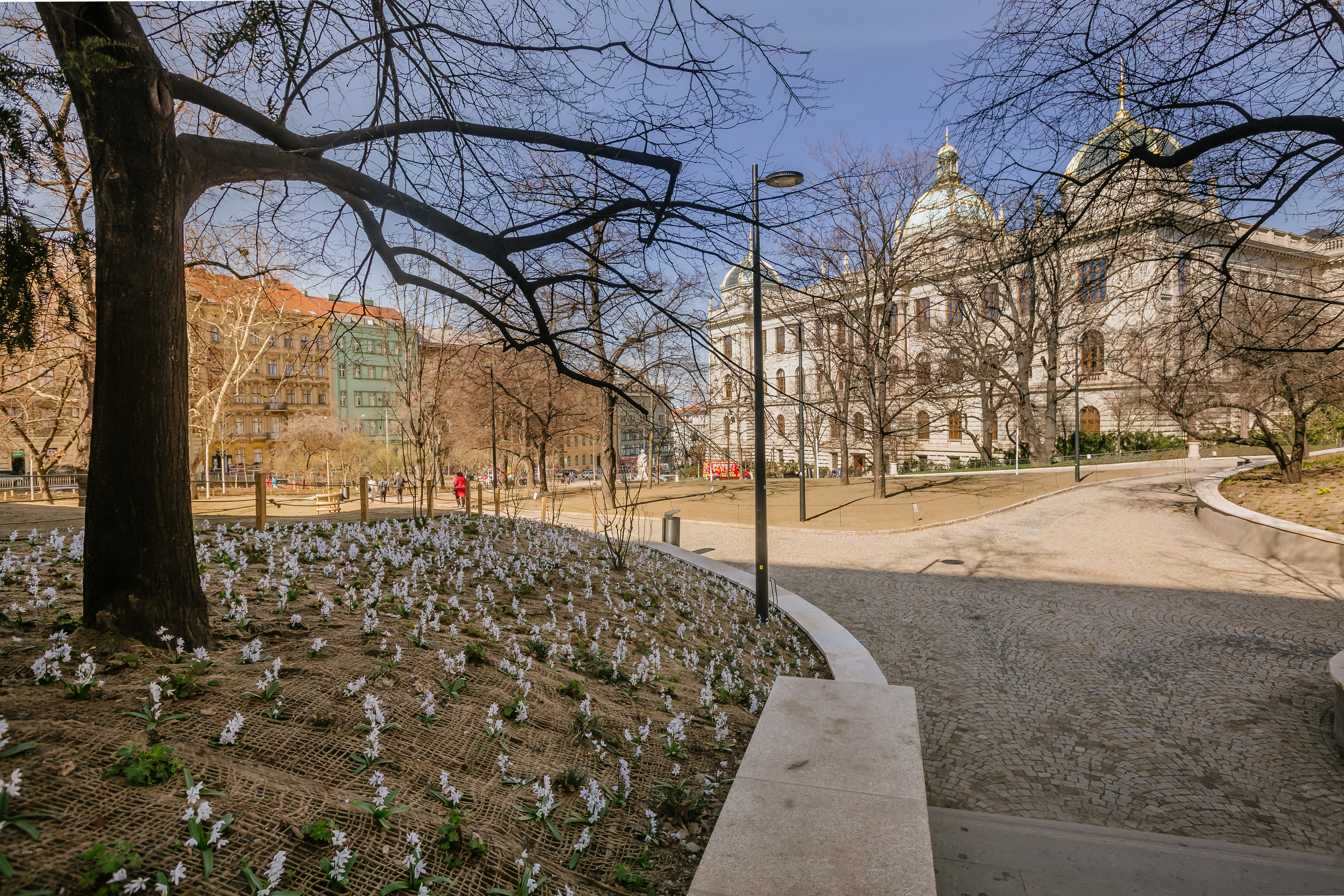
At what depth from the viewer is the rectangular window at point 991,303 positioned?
33.7 m

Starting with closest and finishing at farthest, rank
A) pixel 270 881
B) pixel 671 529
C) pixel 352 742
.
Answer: pixel 270 881 < pixel 352 742 < pixel 671 529

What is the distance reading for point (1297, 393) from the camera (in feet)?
53.3

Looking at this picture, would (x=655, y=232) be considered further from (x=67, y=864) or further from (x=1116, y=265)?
(x=1116, y=265)

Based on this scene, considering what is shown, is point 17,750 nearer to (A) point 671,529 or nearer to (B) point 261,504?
(B) point 261,504

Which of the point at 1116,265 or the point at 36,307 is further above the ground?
the point at 1116,265

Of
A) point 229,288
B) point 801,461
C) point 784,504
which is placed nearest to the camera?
point 801,461

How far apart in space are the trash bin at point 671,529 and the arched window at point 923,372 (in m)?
18.3

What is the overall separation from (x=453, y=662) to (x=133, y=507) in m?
2.06

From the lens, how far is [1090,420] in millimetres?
45969

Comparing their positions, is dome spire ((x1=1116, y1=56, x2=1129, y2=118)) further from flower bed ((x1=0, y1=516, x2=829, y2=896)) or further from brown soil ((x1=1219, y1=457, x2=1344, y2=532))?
brown soil ((x1=1219, y1=457, x2=1344, y2=532))

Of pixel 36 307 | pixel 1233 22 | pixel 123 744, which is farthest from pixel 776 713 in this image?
pixel 1233 22

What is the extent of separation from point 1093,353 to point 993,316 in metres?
6.10

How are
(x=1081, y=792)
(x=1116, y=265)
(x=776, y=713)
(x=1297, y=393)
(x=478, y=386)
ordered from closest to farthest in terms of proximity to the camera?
1. (x=776, y=713)
2. (x=1081, y=792)
3. (x=1116, y=265)
4. (x=1297, y=393)
5. (x=478, y=386)

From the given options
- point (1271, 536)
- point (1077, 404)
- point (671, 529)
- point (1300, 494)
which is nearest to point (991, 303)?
point (1077, 404)
